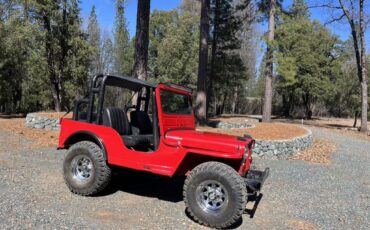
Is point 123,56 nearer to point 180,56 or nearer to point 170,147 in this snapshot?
point 180,56

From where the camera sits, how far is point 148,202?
5.20 m

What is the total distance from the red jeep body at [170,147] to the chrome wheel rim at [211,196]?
1.30 ft

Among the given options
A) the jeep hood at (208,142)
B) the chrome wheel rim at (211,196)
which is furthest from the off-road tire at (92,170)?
the chrome wheel rim at (211,196)

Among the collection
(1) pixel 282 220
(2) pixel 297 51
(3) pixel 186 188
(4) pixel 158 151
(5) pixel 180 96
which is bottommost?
(1) pixel 282 220

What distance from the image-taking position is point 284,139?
9906 millimetres

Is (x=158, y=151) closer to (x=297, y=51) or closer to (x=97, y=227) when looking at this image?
(x=97, y=227)

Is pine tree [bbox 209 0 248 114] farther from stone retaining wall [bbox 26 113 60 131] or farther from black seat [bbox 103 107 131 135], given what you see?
black seat [bbox 103 107 131 135]

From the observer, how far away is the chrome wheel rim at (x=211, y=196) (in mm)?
4387

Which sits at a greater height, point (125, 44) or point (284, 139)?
point (125, 44)

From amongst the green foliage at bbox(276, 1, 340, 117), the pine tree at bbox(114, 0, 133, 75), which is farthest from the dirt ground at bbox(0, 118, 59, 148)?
the green foliage at bbox(276, 1, 340, 117)

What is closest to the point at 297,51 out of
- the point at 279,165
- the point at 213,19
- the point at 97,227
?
the point at 213,19

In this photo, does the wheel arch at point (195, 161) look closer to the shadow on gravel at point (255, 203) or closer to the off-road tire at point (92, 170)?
the shadow on gravel at point (255, 203)

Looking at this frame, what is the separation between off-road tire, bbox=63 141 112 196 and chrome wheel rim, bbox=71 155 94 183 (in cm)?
3

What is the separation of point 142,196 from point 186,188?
1259 millimetres
